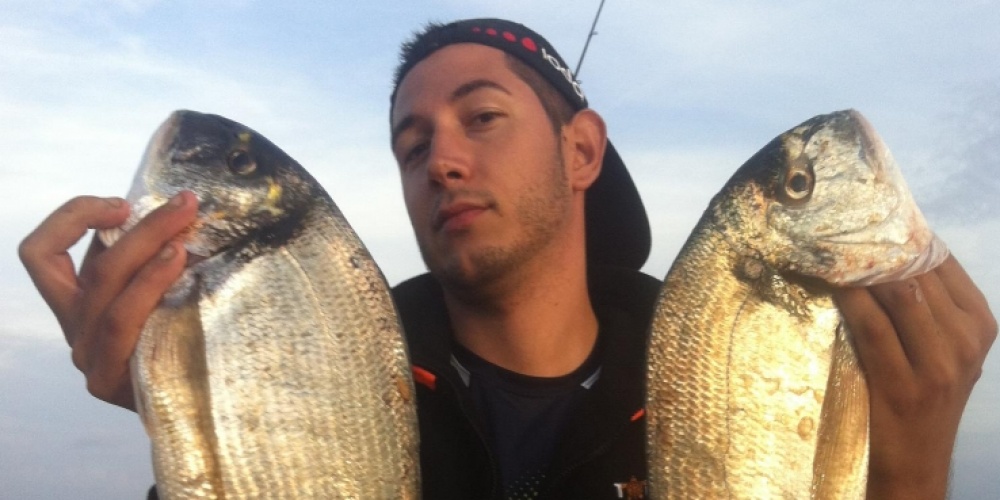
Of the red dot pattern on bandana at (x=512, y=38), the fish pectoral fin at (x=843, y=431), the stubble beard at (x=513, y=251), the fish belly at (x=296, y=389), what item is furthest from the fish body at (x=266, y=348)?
the red dot pattern on bandana at (x=512, y=38)

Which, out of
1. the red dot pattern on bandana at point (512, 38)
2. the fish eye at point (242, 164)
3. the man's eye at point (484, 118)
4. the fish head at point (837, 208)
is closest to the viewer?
the fish head at point (837, 208)

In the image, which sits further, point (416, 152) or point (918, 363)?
point (416, 152)

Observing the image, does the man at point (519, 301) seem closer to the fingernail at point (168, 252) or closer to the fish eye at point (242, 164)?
the fingernail at point (168, 252)

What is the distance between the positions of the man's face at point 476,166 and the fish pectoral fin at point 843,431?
1.34m

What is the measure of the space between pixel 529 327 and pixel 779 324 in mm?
1293

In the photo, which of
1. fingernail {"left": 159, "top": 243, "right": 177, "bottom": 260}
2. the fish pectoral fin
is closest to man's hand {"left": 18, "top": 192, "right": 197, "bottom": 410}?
fingernail {"left": 159, "top": 243, "right": 177, "bottom": 260}

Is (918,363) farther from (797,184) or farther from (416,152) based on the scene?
(416,152)

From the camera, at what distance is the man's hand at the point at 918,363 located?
2.29m

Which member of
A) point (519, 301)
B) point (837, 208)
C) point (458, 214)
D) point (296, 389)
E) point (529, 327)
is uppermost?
point (458, 214)

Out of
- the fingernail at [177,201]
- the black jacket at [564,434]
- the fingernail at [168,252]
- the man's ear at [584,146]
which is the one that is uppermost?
the man's ear at [584,146]

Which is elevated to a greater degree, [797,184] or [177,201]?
[797,184]

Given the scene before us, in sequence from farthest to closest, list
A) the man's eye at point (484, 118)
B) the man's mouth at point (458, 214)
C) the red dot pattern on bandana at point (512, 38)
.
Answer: the red dot pattern on bandana at point (512, 38) → the man's eye at point (484, 118) → the man's mouth at point (458, 214)

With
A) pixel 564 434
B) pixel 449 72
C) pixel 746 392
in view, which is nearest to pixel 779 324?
pixel 746 392

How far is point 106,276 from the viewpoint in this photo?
91.2 inches
